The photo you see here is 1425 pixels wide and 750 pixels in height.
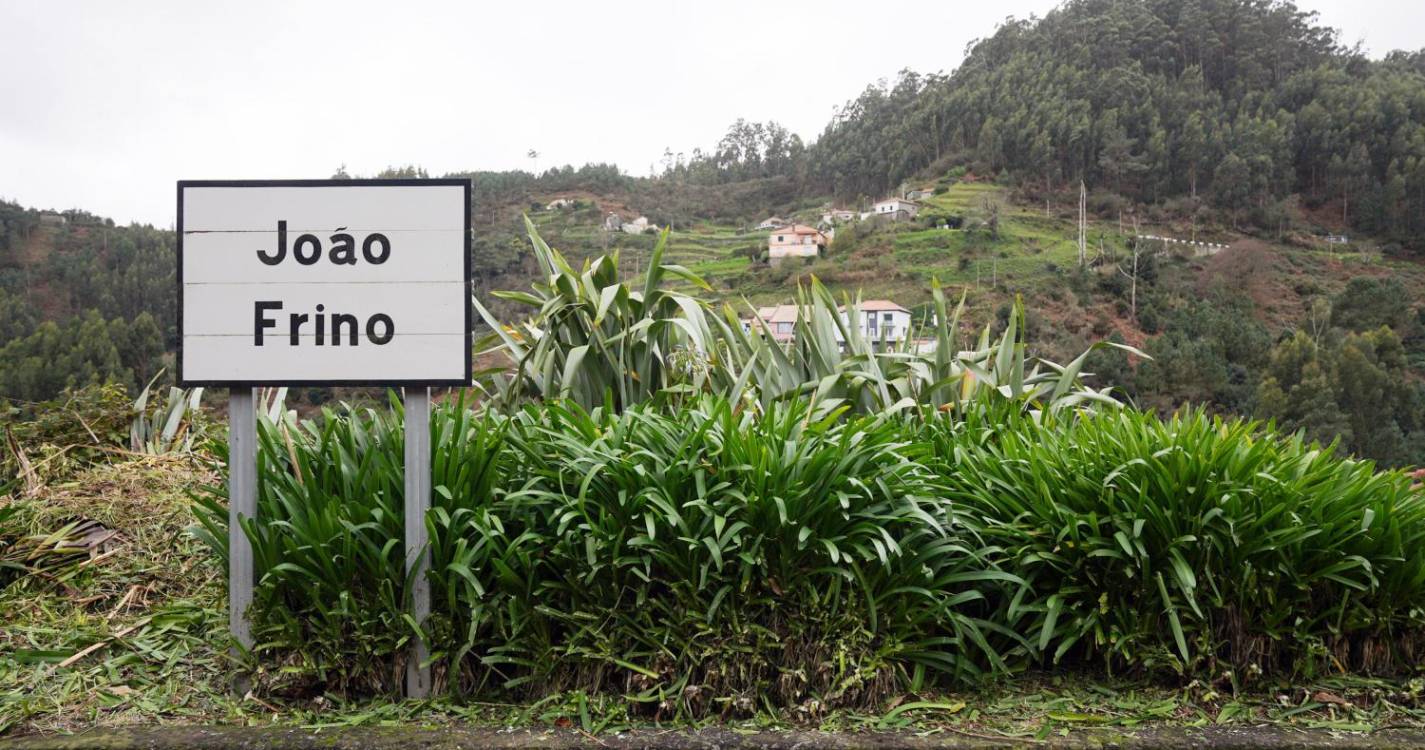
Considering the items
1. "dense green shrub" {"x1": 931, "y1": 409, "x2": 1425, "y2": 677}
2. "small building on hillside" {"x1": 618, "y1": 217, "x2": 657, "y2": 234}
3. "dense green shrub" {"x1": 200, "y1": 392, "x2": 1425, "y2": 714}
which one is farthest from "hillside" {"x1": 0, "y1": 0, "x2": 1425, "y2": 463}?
"dense green shrub" {"x1": 931, "y1": 409, "x2": 1425, "y2": 677}

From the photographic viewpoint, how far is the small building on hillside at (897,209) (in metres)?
50.5

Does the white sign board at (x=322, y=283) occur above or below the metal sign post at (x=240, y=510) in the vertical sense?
above

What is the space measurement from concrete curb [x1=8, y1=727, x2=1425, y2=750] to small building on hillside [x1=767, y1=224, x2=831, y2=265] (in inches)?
1480

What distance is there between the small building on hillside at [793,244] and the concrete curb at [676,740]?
37601mm

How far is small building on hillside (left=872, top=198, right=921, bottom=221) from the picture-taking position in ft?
166

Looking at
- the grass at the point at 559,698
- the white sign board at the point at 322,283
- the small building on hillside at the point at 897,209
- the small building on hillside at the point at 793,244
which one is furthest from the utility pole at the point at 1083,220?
the white sign board at the point at 322,283

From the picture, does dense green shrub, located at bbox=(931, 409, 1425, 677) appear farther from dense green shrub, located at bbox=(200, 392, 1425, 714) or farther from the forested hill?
the forested hill

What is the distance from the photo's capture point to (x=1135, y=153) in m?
55.3

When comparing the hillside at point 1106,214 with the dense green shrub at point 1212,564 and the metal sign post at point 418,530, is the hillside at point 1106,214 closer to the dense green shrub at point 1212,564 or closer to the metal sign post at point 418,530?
the metal sign post at point 418,530

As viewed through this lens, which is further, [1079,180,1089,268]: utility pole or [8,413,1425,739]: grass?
[1079,180,1089,268]: utility pole

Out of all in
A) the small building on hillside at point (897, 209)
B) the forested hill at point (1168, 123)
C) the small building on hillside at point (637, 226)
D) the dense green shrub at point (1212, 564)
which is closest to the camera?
the dense green shrub at point (1212, 564)

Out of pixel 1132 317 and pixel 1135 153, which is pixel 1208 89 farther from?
pixel 1132 317

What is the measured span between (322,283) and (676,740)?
1.39m

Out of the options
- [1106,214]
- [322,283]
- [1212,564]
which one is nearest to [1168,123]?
[1106,214]
